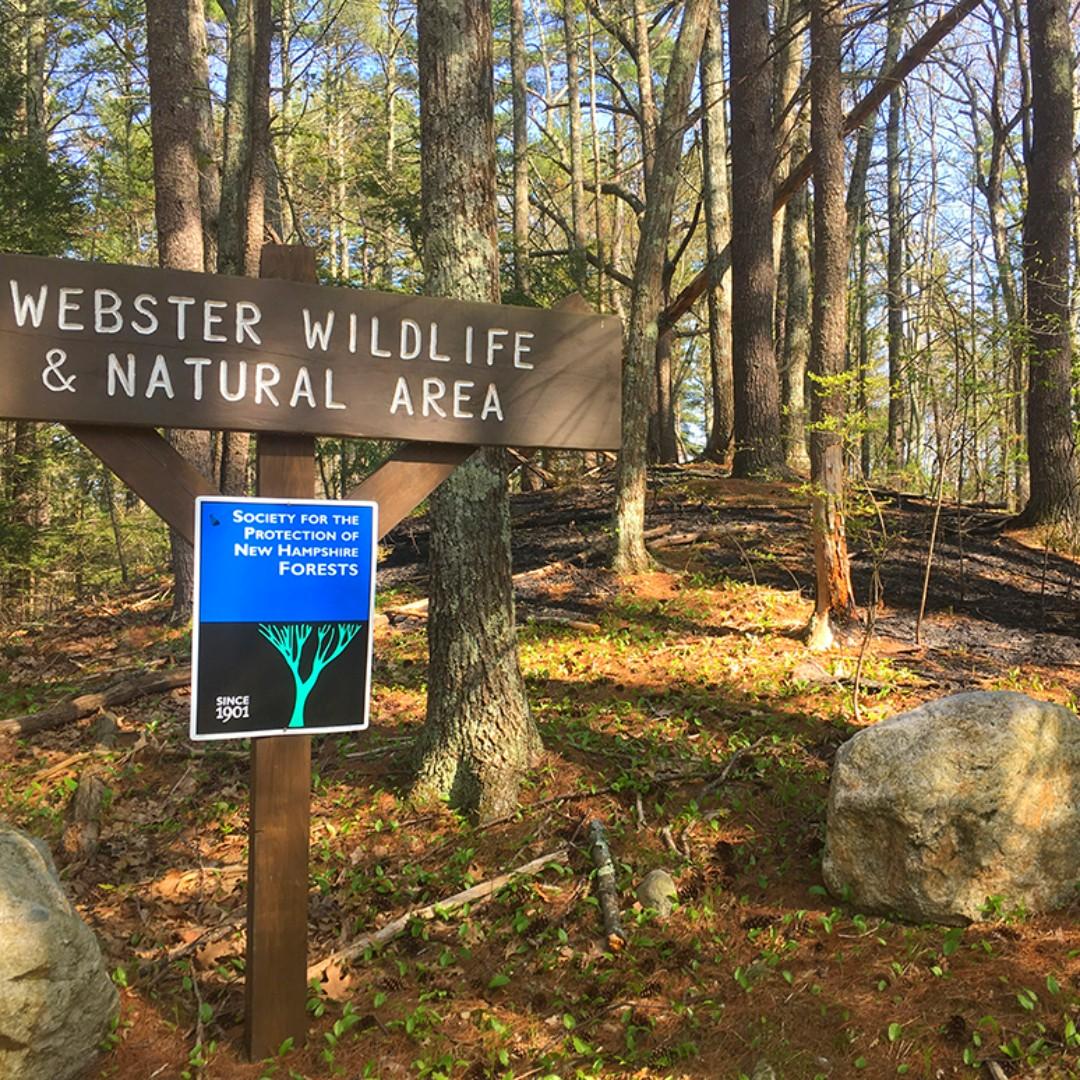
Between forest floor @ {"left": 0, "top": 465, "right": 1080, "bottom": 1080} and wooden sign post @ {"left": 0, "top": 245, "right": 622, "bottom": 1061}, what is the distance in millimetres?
694

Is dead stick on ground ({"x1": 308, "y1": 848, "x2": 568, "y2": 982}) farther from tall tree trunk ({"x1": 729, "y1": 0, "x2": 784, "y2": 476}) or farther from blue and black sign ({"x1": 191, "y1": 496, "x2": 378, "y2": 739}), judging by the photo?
tall tree trunk ({"x1": 729, "y1": 0, "x2": 784, "y2": 476})

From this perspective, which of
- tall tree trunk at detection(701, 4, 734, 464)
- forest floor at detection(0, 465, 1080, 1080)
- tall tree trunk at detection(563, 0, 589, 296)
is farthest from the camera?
tall tree trunk at detection(563, 0, 589, 296)

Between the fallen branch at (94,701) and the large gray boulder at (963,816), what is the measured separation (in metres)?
5.52

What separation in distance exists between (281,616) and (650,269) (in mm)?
6841

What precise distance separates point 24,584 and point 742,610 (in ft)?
32.6

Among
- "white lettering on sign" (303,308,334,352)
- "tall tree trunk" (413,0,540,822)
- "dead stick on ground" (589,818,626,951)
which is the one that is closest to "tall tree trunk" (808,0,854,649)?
"tall tree trunk" (413,0,540,822)

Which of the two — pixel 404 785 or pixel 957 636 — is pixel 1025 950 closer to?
pixel 404 785

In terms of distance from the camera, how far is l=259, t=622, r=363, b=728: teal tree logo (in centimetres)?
298

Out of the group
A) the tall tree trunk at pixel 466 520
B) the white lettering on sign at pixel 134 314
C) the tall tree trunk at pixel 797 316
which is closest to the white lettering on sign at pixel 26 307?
the white lettering on sign at pixel 134 314

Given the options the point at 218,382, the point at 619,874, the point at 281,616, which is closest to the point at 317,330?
the point at 218,382

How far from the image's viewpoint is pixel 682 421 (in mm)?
41750

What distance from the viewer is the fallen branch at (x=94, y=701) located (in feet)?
21.5

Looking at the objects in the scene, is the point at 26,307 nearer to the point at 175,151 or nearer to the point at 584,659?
the point at 584,659

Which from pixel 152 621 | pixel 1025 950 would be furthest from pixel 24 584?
pixel 1025 950
